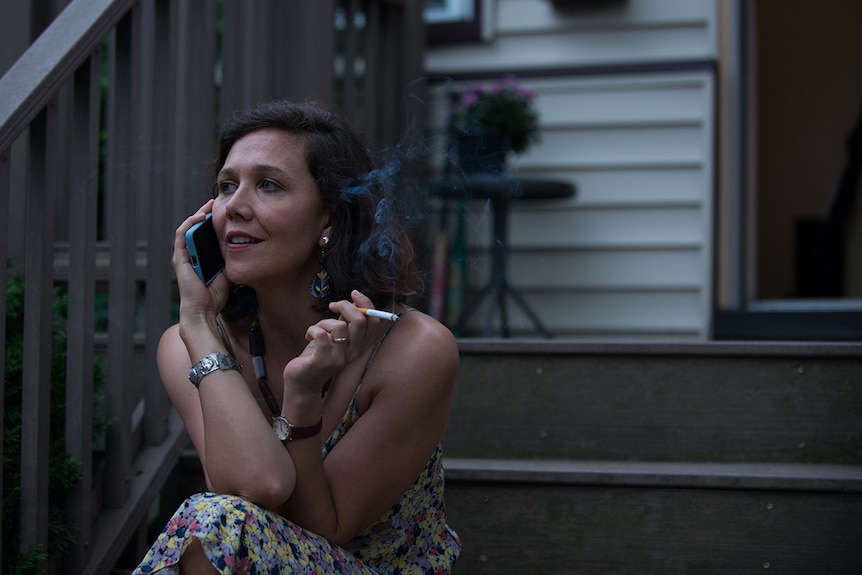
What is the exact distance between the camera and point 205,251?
2.09 metres

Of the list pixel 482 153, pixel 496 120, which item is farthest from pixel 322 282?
pixel 496 120

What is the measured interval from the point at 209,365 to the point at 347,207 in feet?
1.54

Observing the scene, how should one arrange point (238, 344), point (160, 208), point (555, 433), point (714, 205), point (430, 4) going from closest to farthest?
point (238, 344) < point (160, 208) < point (555, 433) < point (714, 205) < point (430, 4)

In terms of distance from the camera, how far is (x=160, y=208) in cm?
244

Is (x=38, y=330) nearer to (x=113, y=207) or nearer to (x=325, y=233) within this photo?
(x=113, y=207)

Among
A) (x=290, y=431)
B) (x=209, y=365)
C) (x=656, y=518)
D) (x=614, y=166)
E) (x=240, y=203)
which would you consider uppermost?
(x=614, y=166)

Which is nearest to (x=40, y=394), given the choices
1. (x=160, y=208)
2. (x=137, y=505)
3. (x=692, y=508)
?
(x=137, y=505)

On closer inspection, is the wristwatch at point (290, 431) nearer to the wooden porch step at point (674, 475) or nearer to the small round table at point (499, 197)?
the wooden porch step at point (674, 475)

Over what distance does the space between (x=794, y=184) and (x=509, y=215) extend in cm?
250

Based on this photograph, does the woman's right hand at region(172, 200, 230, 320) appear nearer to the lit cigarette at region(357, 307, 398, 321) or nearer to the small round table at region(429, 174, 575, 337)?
the lit cigarette at region(357, 307, 398, 321)

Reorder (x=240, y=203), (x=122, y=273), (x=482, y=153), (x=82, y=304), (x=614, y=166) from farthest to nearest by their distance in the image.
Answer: (x=614, y=166)
(x=482, y=153)
(x=122, y=273)
(x=82, y=304)
(x=240, y=203)

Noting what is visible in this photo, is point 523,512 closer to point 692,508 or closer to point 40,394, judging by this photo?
point 692,508

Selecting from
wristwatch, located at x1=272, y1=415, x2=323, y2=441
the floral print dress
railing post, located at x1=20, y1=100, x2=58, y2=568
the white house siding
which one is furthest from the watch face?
the white house siding

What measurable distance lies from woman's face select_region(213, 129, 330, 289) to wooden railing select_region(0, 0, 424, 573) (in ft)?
1.23
